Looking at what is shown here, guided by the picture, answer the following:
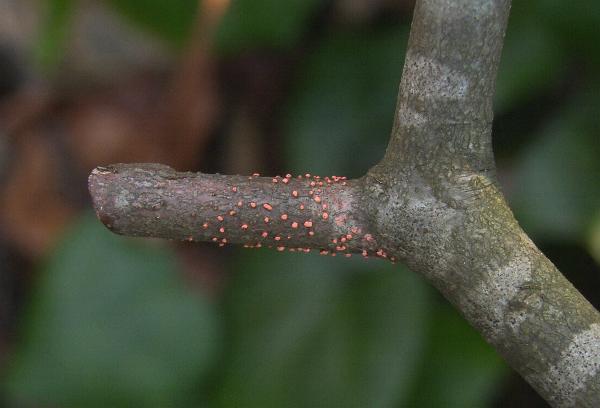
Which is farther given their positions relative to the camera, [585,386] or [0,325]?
[0,325]

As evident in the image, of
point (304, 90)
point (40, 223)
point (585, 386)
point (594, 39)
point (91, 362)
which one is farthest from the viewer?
point (40, 223)

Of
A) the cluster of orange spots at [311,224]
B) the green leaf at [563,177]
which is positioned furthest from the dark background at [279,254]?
the cluster of orange spots at [311,224]

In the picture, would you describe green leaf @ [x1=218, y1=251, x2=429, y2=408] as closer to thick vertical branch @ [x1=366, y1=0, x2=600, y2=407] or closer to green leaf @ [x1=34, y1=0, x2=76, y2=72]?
green leaf @ [x1=34, y1=0, x2=76, y2=72]

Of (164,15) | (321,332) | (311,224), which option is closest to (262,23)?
(164,15)

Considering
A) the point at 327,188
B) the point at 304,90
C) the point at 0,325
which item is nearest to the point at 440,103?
the point at 327,188

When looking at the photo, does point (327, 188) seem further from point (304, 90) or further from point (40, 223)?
point (40, 223)

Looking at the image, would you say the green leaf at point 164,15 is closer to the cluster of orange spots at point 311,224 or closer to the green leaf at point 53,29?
the green leaf at point 53,29
